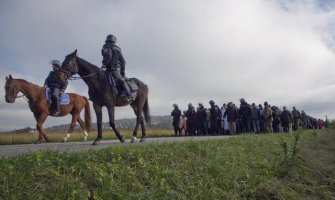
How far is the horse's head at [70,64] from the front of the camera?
36.6 ft

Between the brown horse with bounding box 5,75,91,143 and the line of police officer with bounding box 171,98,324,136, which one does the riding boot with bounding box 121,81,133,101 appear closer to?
the brown horse with bounding box 5,75,91,143

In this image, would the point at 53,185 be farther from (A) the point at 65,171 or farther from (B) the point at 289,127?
(B) the point at 289,127

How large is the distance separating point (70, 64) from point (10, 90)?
13.6ft

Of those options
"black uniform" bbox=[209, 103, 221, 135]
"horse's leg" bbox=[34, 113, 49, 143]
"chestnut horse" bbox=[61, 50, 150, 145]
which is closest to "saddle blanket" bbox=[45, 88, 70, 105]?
"horse's leg" bbox=[34, 113, 49, 143]

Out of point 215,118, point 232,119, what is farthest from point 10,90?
point 215,118

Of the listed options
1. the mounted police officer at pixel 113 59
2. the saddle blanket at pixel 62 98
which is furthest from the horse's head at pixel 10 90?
the mounted police officer at pixel 113 59

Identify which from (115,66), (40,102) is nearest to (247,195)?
(115,66)

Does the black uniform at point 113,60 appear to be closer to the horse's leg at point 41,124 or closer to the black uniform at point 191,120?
the horse's leg at point 41,124

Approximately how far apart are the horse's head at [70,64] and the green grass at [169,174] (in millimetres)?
4475

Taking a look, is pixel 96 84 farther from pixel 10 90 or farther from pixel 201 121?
pixel 201 121

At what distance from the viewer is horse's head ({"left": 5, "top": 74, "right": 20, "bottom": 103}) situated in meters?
14.0

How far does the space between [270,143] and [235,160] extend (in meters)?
3.68

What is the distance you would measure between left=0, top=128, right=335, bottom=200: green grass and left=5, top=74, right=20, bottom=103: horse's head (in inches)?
323

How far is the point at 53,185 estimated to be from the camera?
4781mm
